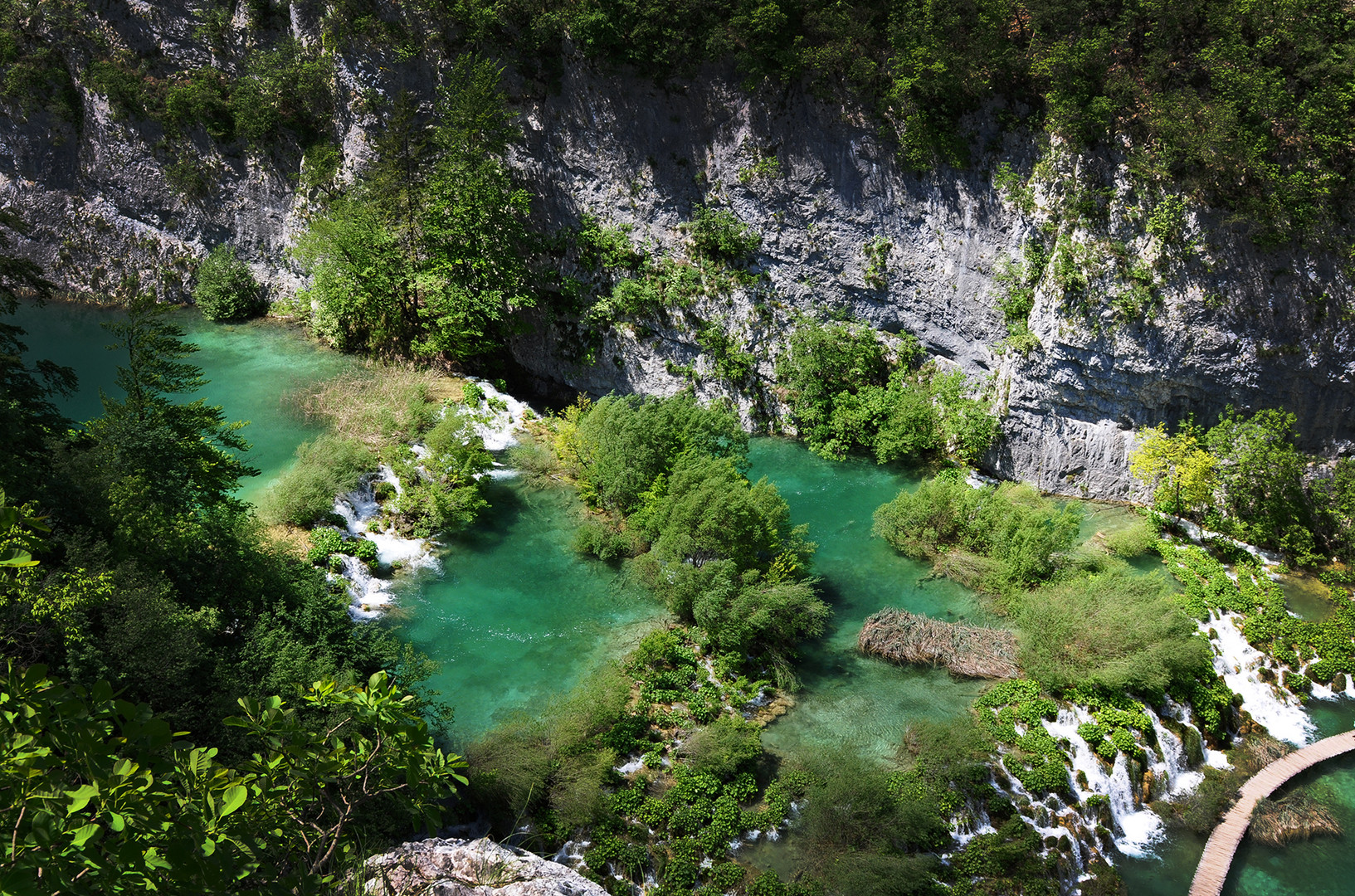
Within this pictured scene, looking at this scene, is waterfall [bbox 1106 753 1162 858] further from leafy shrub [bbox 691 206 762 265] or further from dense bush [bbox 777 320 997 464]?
leafy shrub [bbox 691 206 762 265]

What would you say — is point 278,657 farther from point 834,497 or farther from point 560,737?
point 834,497

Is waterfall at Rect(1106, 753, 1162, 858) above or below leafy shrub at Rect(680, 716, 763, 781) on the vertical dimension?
below

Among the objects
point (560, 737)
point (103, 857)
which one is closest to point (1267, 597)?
point (560, 737)

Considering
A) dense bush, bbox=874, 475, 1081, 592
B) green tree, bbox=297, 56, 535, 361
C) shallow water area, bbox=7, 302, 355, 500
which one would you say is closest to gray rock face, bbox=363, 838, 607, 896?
dense bush, bbox=874, 475, 1081, 592

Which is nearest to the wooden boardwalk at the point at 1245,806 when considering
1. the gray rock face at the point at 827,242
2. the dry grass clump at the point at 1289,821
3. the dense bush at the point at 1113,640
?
the dry grass clump at the point at 1289,821

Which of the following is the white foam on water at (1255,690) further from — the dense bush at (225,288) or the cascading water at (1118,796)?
the dense bush at (225,288)

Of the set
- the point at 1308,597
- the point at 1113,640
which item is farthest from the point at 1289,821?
the point at 1308,597
